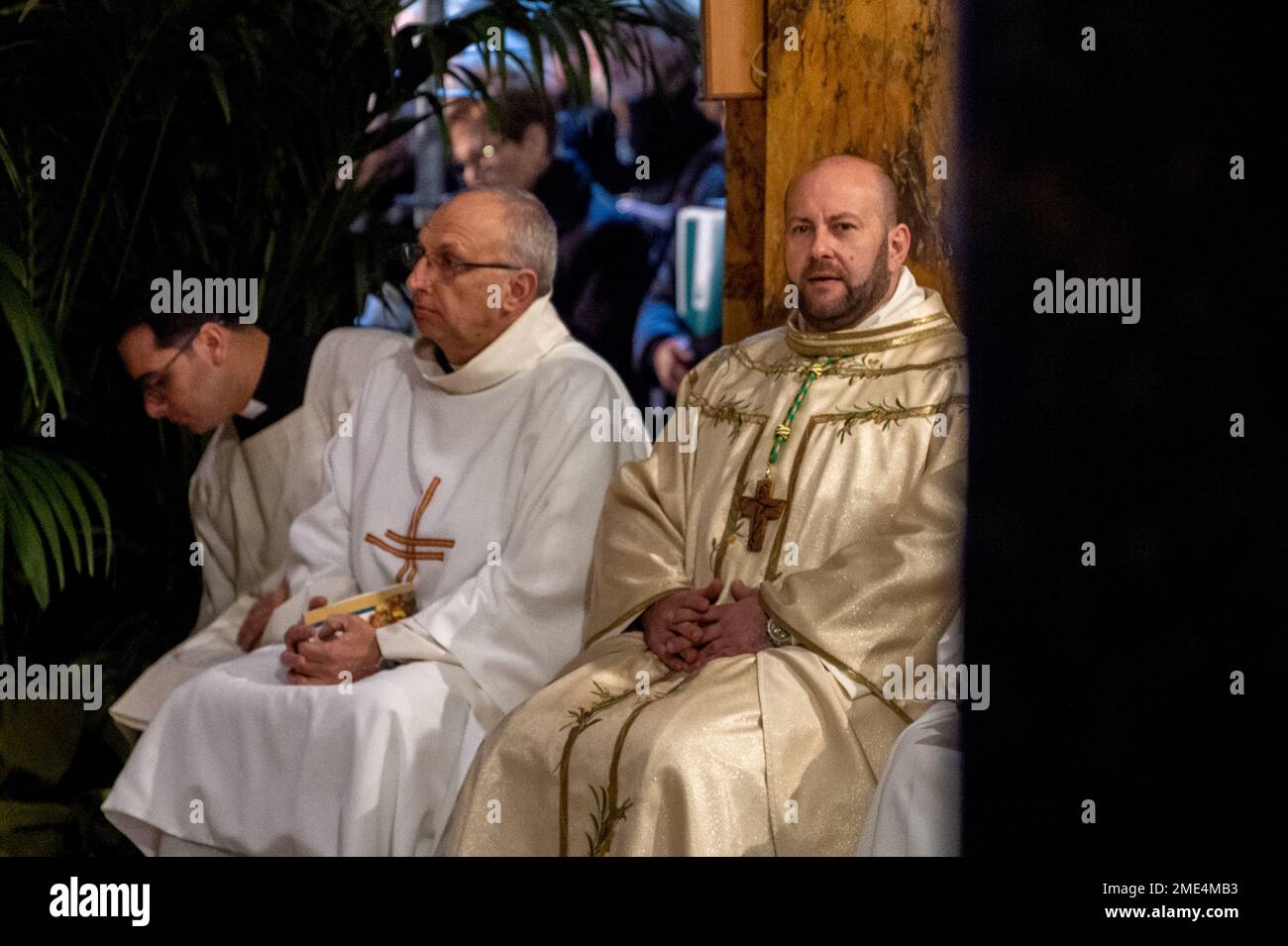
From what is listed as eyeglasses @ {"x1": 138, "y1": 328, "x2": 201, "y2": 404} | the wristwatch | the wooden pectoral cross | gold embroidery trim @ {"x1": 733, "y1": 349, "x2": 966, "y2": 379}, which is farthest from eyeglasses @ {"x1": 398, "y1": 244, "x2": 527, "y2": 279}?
the wristwatch

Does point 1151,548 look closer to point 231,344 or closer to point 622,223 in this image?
point 622,223

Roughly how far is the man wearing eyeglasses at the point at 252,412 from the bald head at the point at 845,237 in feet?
3.95

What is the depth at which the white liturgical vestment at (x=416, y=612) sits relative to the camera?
197 inches

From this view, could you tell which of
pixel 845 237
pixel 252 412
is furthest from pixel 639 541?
pixel 252 412

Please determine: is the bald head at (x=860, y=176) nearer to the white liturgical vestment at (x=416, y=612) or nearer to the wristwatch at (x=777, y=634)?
the white liturgical vestment at (x=416, y=612)

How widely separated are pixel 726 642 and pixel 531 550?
2.24ft

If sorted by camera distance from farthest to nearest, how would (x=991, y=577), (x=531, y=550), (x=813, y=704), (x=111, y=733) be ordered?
(x=111, y=733) < (x=531, y=550) < (x=813, y=704) < (x=991, y=577)

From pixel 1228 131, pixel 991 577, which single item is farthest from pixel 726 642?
pixel 1228 131

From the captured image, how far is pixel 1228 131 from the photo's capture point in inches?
156

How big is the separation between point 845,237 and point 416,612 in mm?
1450

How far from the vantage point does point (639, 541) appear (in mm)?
5031

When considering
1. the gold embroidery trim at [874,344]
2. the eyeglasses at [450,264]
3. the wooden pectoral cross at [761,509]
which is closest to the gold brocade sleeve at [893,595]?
the wooden pectoral cross at [761,509]

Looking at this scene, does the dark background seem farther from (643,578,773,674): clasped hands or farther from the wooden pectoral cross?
the wooden pectoral cross

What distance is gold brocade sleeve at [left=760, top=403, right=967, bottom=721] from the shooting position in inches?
184
